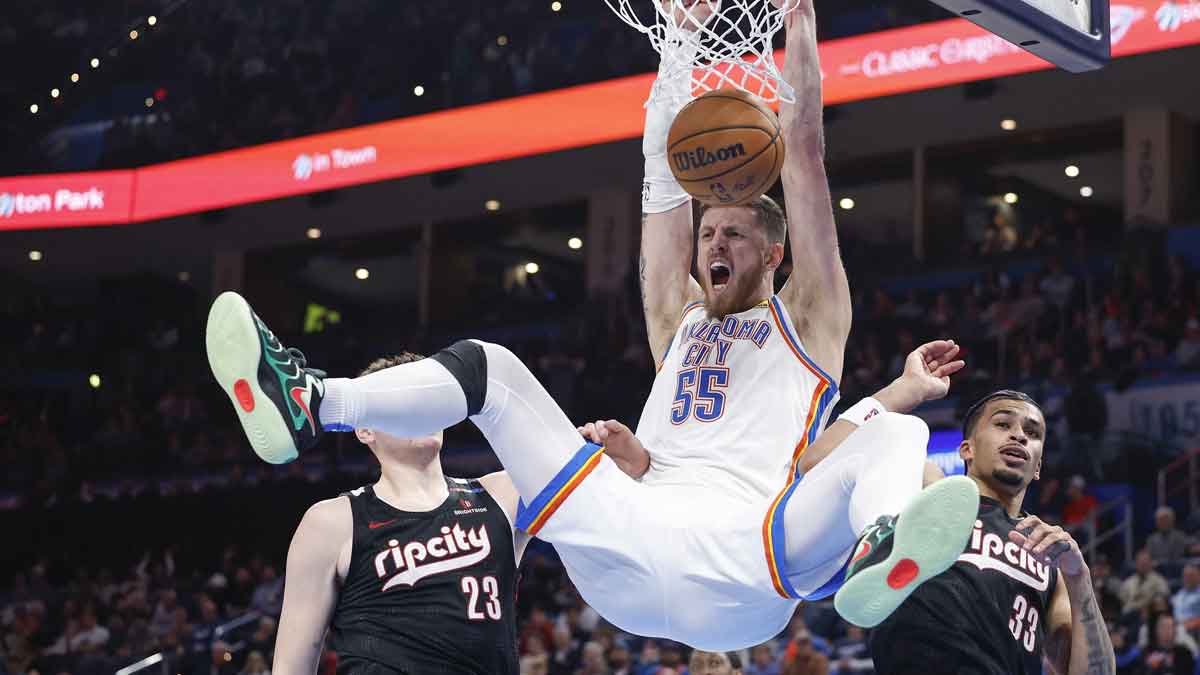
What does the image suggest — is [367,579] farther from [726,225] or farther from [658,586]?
[726,225]

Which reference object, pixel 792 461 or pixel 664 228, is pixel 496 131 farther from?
pixel 792 461

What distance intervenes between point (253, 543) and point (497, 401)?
43.4ft

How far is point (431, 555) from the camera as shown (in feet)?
16.3

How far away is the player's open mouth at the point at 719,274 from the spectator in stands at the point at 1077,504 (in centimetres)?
757

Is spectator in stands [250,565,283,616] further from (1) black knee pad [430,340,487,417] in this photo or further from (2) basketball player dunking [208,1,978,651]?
(1) black knee pad [430,340,487,417]

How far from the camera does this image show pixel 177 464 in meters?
18.9

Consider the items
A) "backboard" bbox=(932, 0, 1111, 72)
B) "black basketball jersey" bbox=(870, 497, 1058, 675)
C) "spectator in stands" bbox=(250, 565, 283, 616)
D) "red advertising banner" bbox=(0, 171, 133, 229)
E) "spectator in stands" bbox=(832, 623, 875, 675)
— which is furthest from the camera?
"red advertising banner" bbox=(0, 171, 133, 229)

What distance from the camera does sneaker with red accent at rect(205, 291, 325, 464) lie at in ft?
12.4

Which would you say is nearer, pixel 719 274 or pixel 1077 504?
pixel 719 274

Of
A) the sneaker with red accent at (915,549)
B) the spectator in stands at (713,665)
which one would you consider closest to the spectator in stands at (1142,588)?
the spectator in stands at (713,665)

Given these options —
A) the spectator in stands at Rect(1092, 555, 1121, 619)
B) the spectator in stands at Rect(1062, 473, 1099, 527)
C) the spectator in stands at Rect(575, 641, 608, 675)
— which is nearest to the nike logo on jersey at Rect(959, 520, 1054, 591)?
the spectator in stands at Rect(1092, 555, 1121, 619)

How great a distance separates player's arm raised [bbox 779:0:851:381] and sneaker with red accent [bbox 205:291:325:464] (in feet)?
5.36

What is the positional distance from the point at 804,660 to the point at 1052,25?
5304 mm

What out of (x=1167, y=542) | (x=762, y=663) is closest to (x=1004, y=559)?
(x=762, y=663)
